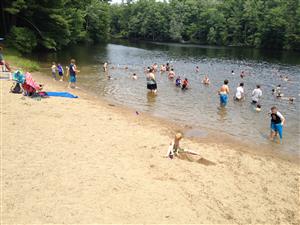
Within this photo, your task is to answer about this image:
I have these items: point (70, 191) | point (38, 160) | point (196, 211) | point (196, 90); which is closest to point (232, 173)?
point (196, 211)

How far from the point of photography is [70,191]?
8.06 meters

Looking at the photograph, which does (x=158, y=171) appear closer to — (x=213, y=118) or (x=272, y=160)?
(x=272, y=160)

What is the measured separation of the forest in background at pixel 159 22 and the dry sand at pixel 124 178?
2570 cm

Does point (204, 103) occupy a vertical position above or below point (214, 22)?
below

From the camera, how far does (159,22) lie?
363 ft

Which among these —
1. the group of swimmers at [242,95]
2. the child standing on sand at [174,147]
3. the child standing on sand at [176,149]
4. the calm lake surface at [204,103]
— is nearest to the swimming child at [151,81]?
the group of swimmers at [242,95]

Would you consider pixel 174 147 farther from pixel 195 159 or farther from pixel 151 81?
pixel 151 81

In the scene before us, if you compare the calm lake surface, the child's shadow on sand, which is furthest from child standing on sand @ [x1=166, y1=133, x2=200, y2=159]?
the calm lake surface

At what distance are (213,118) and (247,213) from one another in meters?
10.2

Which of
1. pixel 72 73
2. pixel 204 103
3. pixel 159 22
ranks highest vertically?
pixel 159 22

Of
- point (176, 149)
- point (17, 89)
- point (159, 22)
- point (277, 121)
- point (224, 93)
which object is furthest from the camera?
point (159, 22)

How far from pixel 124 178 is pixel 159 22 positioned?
10686 cm

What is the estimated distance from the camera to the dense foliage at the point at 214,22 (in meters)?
80.7

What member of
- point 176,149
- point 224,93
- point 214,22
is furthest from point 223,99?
point 214,22
